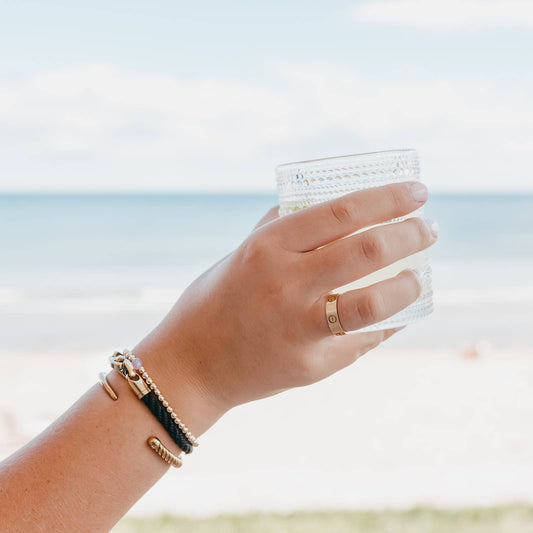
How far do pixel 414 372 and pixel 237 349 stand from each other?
5.23 m

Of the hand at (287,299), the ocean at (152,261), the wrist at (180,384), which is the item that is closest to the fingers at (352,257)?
the hand at (287,299)

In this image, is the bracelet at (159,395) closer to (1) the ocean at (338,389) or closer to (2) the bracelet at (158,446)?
(2) the bracelet at (158,446)

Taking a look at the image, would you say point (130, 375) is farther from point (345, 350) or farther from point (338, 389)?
point (338, 389)

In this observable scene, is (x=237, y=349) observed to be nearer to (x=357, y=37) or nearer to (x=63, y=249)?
(x=63, y=249)

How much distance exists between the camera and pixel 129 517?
2.53 m

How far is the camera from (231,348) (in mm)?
680

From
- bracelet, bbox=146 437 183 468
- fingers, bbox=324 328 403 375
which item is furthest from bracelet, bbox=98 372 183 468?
fingers, bbox=324 328 403 375

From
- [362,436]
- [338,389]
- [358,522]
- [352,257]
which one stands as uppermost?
[352,257]

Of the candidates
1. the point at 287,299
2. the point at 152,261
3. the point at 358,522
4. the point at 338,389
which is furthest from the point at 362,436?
the point at 152,261

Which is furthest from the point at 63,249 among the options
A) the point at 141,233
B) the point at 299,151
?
the point at 299,151

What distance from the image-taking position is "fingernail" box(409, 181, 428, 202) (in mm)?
676

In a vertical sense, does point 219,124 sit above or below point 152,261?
above

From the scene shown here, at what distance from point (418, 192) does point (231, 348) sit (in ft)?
0.73

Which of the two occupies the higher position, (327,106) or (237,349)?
(237,349)
